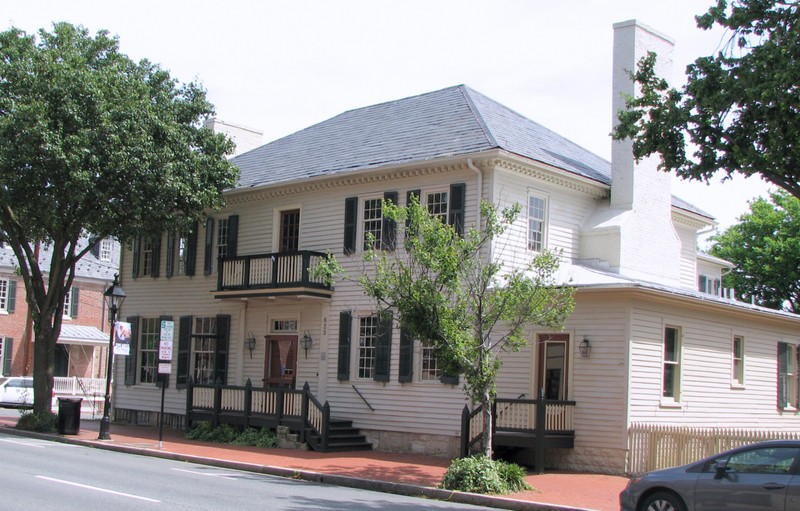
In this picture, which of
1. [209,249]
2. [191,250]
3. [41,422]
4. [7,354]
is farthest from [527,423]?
[7,354]

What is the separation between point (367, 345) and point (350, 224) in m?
3.24

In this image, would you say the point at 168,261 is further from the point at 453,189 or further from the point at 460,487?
the point at 460,487

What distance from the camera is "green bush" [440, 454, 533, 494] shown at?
49.4 ft

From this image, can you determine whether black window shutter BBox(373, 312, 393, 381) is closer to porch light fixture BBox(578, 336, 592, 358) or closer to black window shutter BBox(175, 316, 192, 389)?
porch light fixture BBox(578, 336, 592, 358)

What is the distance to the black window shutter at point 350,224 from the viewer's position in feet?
77.4

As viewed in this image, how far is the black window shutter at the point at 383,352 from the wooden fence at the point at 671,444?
6586 mm

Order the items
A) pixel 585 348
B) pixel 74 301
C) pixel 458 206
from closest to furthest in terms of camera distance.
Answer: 1. pixel 585 348
2. pixel 458 206
3. pixel 74 301

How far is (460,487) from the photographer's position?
600 inches

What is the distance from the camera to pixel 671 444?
1777 cm

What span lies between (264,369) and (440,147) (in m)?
8.55

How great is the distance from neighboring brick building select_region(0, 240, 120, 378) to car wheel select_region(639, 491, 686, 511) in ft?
121

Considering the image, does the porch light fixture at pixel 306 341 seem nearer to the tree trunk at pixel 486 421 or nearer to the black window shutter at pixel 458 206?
the black window shutter at pixel 458 206

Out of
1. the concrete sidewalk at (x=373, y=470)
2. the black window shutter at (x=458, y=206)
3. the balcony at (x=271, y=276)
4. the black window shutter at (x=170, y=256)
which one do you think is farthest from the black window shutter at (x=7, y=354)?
the black window shutter at (x=458, y=206)

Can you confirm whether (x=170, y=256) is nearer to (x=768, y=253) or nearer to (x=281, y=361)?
(x=281, y=361)
